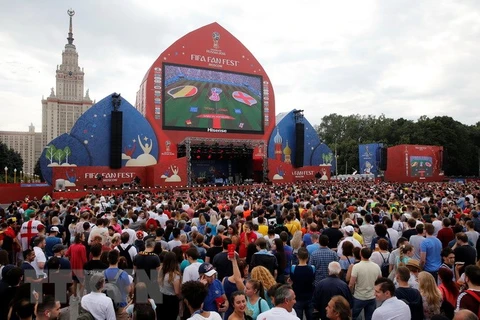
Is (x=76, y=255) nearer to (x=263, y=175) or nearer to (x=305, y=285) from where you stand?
(x=305, y=285)

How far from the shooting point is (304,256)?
4.85 meters

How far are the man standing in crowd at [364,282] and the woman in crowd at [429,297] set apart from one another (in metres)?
0.85

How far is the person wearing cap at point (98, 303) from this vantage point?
369 cm

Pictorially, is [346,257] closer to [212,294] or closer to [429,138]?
[212,294]

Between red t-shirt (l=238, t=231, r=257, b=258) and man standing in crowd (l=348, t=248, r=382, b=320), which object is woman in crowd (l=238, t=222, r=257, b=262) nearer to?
red t-shirt (l=238, t=231, r=257, b=258)

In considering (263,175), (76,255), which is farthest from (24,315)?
(263,175)

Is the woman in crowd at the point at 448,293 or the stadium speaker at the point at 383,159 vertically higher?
the stadium speaker at the point at 383,159

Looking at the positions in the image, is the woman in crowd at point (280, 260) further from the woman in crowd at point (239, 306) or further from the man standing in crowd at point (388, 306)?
the woman in crowd at point (239, 306)

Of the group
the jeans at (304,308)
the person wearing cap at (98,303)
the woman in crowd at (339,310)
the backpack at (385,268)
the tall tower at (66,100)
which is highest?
the tall tower at (66,100)

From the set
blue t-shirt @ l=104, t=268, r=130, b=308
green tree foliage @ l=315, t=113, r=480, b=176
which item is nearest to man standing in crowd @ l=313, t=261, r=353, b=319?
blue t-shirt @ l=104, t=268, r=130, b=308

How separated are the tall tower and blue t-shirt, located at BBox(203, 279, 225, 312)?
131776mm

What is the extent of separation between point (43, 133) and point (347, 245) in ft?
482

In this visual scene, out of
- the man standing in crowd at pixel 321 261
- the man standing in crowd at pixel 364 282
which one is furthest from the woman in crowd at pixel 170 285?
the man standing in crowd at pixel 364 282

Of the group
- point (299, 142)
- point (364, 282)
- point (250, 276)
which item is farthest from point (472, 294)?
point (299, 142)
